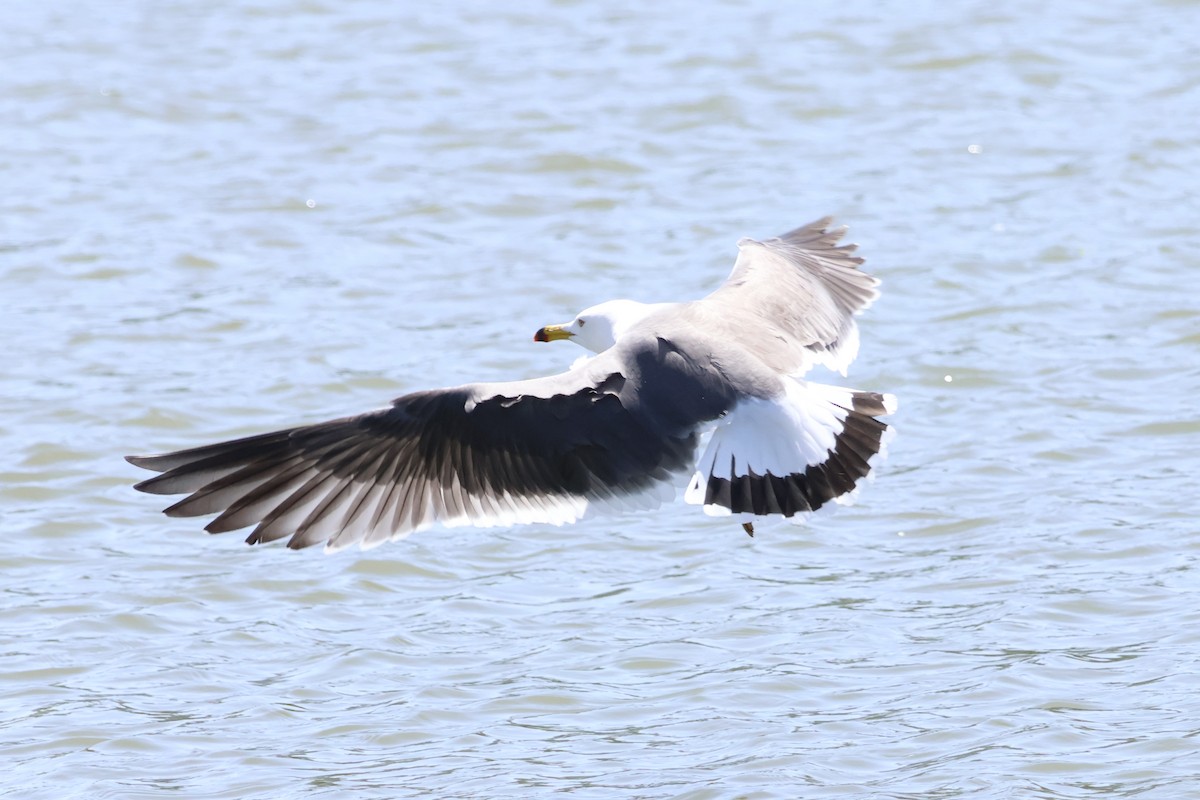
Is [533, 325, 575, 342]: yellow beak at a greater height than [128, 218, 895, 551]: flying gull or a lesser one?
greater

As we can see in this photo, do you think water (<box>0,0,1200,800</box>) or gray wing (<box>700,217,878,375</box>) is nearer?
water (<box>0,0,1200,800</box>)

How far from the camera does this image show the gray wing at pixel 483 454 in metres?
5.51

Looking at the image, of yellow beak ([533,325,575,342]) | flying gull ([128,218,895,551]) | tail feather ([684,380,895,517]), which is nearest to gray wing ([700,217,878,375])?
flying gull ([128,218,895,551])

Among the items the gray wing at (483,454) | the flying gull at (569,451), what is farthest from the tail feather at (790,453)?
the gray wing at (483,454)

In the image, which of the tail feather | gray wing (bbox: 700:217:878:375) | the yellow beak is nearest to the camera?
the tail feather

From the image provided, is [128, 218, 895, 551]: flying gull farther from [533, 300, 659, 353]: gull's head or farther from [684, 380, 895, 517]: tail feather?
[533, 300, 659, 353]: gull's head

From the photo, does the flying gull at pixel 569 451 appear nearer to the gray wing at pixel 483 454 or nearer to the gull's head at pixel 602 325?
the gray wing at pixel 483 454

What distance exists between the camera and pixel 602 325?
6.54m

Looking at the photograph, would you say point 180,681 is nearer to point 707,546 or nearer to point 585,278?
point 707,546

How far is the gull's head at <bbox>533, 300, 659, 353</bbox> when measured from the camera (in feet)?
20.9

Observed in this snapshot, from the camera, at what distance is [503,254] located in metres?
10.5

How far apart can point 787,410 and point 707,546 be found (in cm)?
203

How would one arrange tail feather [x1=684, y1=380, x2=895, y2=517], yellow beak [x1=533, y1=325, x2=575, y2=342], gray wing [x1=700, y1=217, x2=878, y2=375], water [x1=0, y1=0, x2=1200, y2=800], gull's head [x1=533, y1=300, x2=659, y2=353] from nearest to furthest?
tail feather [x1=684, y1=380, x2=895, y2=517]
water [x1=0, y1=0, x2=1200, y2=800]
gray wing [x1=700, y1=217, x2=878, y2=375]
gull's head [x1=533, y1=300, x2=659, y2=353]
yellow beak [x1=533, y1=325, x2=575, y2=342]

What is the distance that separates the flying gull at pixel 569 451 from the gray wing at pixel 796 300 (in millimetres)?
159
